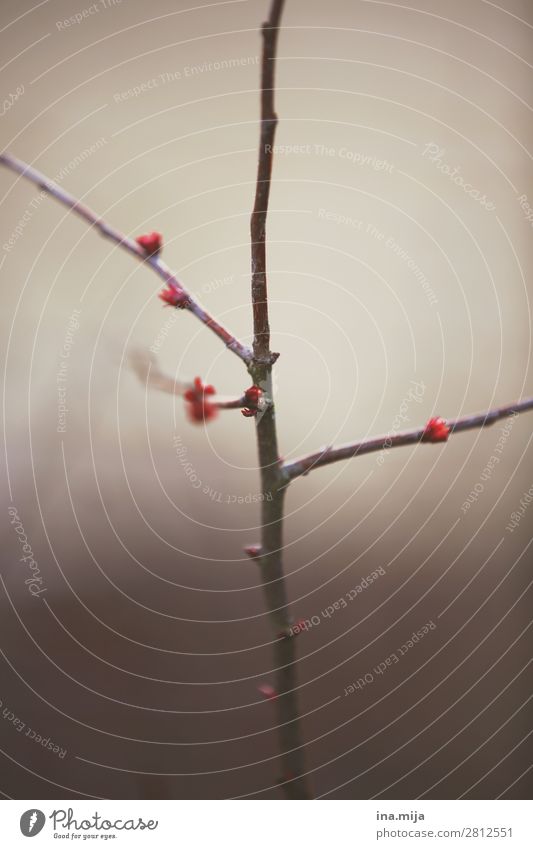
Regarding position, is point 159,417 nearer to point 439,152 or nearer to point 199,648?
point 199,648

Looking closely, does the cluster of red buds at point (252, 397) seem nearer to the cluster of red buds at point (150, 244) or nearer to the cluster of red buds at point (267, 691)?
the cluster of red buds at point (150, 244)

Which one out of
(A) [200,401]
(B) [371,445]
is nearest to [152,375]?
(A) [200,401]

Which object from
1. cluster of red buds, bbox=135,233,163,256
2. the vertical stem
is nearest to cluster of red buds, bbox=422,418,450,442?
the vertical stem

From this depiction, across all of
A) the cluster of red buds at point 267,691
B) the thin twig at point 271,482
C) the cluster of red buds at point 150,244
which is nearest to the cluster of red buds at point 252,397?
the thin twig at point 271,482

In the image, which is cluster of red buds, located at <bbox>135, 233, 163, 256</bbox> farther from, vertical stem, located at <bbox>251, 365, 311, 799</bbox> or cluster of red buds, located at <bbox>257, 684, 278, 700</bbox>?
cluster of red buds, located at <bbox>257, 684, 278, 700</bbox>

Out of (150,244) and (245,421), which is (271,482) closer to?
(245,421)

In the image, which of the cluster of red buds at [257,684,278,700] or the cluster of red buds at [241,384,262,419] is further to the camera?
the cluster of red buds at [257,684,278,700]

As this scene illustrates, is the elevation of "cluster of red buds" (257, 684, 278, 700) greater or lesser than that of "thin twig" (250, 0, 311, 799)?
lesser
